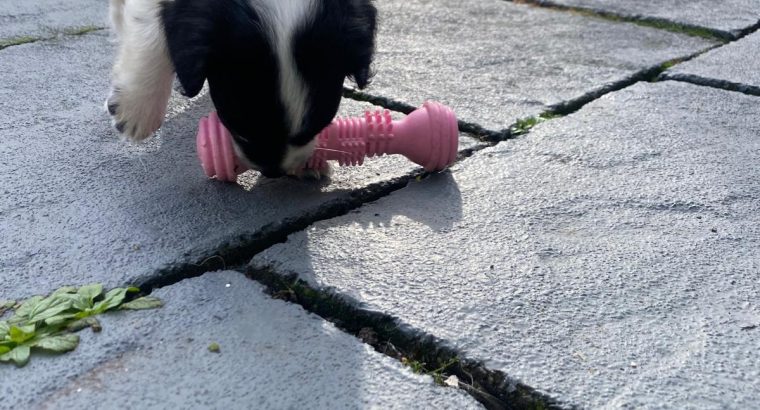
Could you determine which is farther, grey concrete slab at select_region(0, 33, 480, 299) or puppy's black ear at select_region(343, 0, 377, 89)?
puppy's black ear at select_region(343, 0, 377, 89)

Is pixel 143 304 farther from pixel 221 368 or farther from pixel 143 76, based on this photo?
pixel 143 76

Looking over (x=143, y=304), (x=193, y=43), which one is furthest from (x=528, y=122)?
(x=143, y=304)

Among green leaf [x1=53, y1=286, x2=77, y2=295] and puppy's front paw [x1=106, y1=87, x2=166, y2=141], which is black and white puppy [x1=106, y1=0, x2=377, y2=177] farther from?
green leaf [x1=53, y1=286, x2=77, y2=295]

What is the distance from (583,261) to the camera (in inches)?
72.7

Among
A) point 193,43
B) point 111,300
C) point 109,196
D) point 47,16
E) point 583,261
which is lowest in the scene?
point 47,16

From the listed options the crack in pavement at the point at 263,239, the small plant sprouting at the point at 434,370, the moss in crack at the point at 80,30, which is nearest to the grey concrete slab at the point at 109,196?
the crack in pavement at the point at 263,239

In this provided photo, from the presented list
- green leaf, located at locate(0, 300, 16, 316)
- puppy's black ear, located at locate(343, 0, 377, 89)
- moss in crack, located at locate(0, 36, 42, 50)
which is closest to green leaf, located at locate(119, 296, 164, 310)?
green leaf, located at locate(0, 300, 16, 316)

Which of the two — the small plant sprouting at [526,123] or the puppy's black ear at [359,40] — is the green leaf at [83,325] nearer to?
the puppy's black ear at [359,40]

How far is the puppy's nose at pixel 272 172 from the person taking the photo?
2.11 meters

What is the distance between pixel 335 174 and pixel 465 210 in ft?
1.45

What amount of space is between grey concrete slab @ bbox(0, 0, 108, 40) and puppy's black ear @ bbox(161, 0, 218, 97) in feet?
5.99

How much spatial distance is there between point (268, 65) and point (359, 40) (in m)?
0.32

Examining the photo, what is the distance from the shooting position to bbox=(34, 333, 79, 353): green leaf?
4.92ft

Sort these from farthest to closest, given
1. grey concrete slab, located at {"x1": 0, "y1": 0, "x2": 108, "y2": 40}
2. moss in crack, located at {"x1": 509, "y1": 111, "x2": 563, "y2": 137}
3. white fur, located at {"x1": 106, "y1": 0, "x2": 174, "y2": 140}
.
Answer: grey concrete slab, located at {"x1": 0, "y1": 0, "x2": 108, "y2": 40} < moss in crack, located at {"x1": 509, "y1": 111, "x2": 563, "y2": 137} < white fur, located at {"x1": 106, "y1": 0, "x2": 174, "y2": 140}
